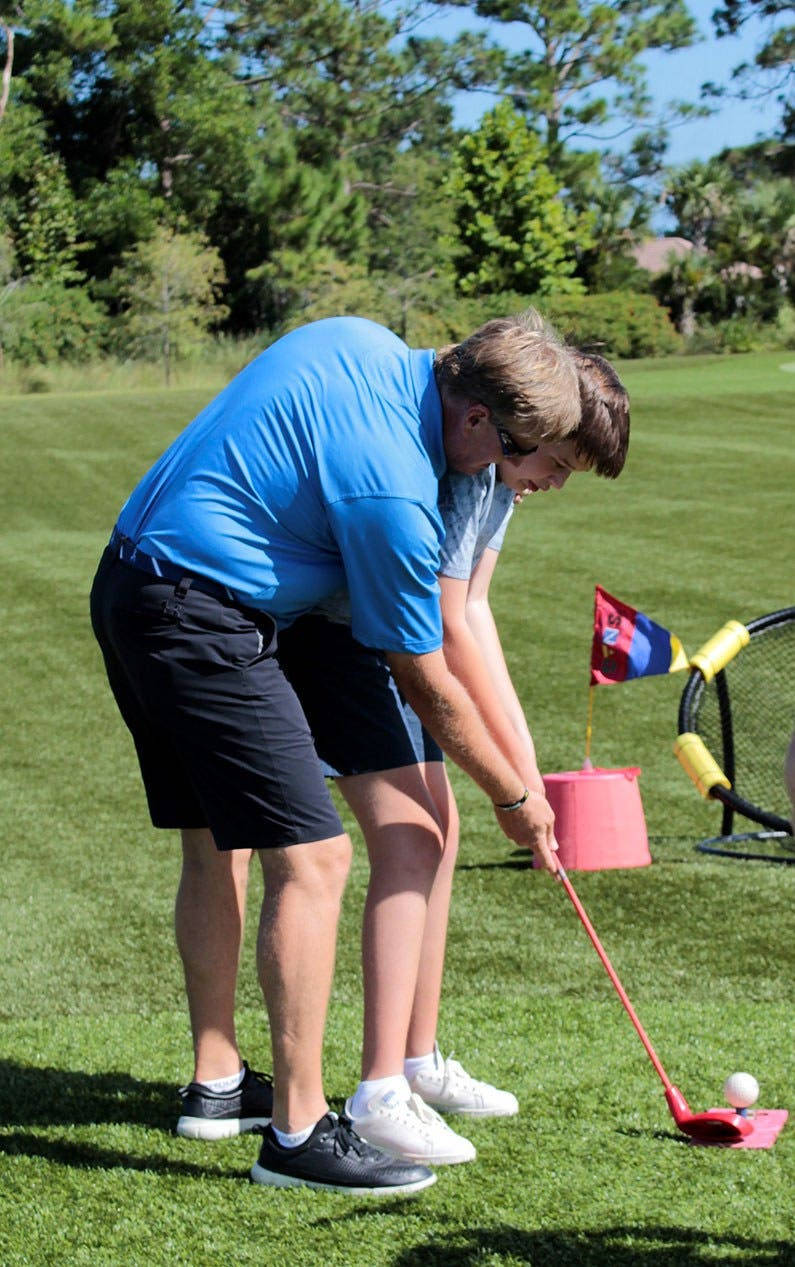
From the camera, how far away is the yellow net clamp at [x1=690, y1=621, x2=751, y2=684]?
511 centimetres

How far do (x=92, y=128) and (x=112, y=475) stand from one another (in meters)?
22.3

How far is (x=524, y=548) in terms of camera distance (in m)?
12.1

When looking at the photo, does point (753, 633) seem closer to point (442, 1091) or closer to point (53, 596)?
point (442, 1091)

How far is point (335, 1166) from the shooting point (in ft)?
8.96

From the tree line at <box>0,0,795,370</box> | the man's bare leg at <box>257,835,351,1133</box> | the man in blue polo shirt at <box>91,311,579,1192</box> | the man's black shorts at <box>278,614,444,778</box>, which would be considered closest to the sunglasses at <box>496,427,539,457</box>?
the man in blue polo shirt at <box>91,311,579,1192</box>

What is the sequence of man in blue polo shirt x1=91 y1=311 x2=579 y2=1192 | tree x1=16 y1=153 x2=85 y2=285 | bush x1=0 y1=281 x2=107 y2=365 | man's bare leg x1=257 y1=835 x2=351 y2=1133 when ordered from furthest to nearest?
tree x1=16 y1=153 x2=85 y2=285, bush x1=0 y1=281 x2=107 y2=365, man's bare leg x1=257 y1=835 x2=351 y2=1133, man in blue polo shirt x1=91 y1=311 x2=579 y2=1192

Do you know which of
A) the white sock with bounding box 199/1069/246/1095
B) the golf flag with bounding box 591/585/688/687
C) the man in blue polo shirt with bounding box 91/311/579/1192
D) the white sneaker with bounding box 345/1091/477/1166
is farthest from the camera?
the golf flag with bounding box 591/585/688/687

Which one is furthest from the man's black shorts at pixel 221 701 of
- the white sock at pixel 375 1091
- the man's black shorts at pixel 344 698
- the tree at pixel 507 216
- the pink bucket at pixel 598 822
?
the tree at pixel 507 216

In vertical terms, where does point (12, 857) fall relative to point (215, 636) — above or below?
below

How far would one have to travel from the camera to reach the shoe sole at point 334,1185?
2.74 meters

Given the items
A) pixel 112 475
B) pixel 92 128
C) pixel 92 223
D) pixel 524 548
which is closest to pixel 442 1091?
pixel 524 548

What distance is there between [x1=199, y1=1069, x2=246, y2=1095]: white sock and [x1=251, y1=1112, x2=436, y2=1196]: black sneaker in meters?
0.29

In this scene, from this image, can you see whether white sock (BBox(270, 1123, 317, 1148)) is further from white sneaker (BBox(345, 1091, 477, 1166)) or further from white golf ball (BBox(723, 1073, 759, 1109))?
white golf ball (BBox(723, 1073, 759, 1109))

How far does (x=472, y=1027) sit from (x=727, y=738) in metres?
2.02
